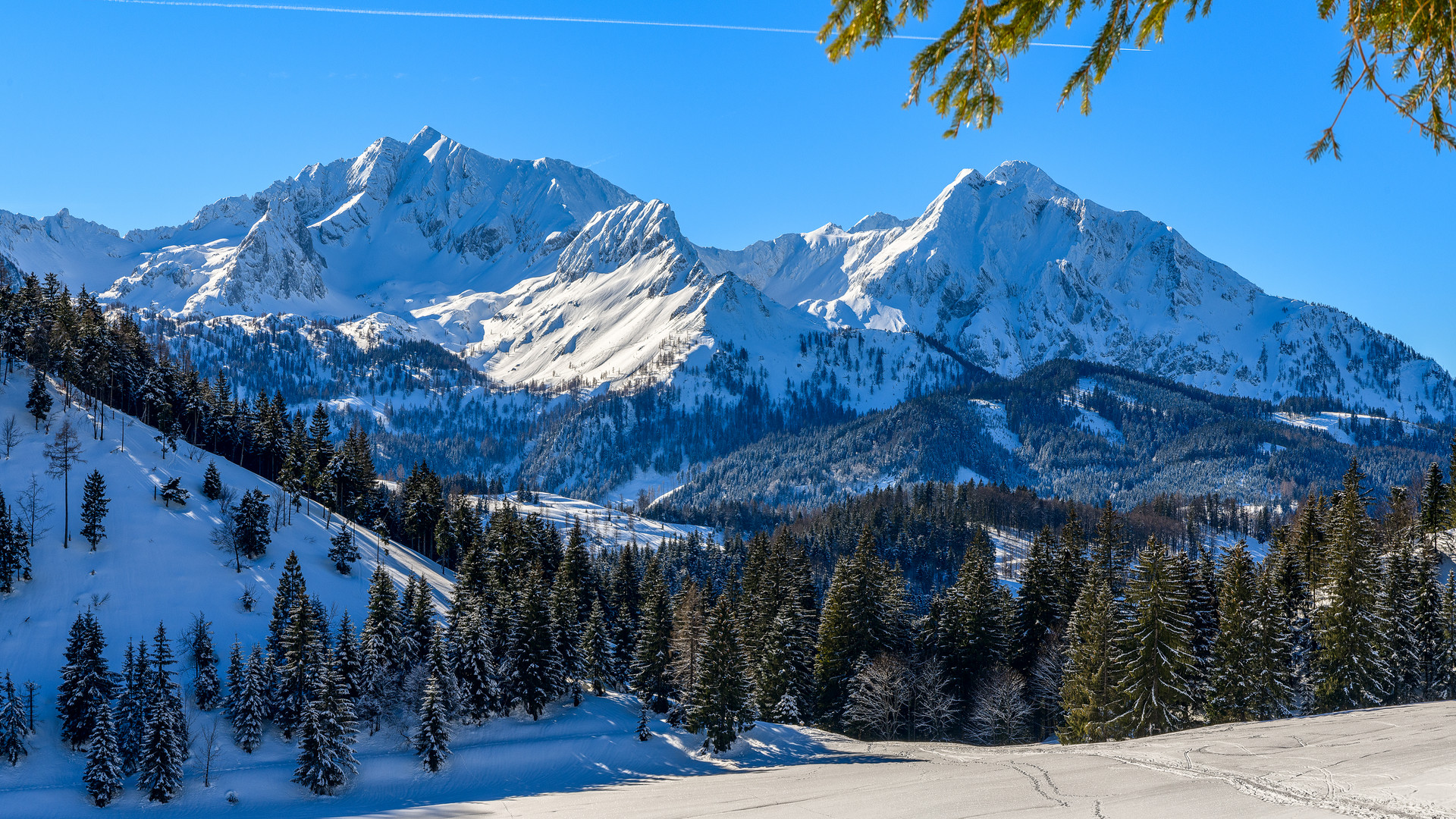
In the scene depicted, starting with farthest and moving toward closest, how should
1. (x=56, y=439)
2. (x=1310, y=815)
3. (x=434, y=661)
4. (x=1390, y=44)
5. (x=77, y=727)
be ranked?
(x=56, y=439), (x=434, y=661), (x=77, y=727), (x=1310, y=815), (x=1390, y=44)

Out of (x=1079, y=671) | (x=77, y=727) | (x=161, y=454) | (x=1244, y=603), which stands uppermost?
(x=161, y=454)

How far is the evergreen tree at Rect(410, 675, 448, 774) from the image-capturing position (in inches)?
2283

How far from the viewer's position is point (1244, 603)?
1954 inches

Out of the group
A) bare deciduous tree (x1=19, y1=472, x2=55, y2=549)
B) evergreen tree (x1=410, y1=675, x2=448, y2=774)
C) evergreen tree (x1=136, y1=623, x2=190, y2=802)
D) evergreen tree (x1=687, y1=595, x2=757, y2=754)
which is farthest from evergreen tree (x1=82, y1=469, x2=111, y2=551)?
evergreen tree (x1=687, y1=595, x2=757, y2=754)

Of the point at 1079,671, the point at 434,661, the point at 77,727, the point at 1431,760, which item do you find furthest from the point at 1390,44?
the point at 77,727

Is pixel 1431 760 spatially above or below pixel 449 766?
above

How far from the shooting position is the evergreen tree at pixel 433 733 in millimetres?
58000

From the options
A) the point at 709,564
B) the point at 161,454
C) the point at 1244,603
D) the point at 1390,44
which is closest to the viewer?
the point at 1390,44

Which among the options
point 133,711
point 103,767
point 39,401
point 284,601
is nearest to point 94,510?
point 284,601

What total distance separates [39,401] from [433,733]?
235 ft

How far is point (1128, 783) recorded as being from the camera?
28688 millimetres

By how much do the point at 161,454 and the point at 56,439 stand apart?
10141mm

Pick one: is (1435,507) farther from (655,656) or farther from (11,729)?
(11,729)

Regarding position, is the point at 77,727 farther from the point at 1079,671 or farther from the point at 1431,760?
the point at 1431,760
